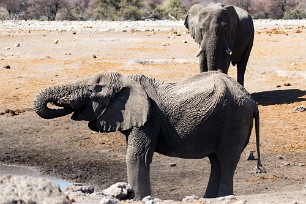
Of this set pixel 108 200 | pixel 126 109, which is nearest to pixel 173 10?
pixel 126 109

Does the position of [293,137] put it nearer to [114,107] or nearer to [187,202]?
[114,107]

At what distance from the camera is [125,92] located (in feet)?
25.6

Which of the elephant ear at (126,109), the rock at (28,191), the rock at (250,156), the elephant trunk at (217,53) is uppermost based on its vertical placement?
the rock at (28,191)

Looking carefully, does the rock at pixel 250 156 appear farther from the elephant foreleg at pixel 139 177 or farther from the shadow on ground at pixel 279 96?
the shadow on ground at pixel 279 96

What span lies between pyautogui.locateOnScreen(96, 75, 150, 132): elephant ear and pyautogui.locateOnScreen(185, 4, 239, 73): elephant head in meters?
6.08

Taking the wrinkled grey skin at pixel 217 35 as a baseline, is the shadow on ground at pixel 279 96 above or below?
below

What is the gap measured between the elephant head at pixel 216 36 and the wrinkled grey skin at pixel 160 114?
580 cm

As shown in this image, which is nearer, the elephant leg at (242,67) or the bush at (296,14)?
the elephant leg at (242,67)

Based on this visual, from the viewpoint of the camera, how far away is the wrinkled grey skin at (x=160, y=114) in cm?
774

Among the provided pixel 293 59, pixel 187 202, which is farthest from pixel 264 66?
pixel 187 202

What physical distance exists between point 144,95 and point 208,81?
2.14ft

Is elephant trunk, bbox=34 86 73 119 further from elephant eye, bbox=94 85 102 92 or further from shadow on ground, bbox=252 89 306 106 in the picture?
shadow on ground, bbox=252 89 306 106

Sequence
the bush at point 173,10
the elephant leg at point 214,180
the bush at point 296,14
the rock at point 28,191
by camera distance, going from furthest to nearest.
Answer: the bush at point 296,14 < the bush at point 173,10 < the elephant leg at point 214,180 < the rock at point 28,191

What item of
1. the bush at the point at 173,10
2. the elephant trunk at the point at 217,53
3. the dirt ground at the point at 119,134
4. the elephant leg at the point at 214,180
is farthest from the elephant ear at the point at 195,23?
the bush at the point at 173,10
